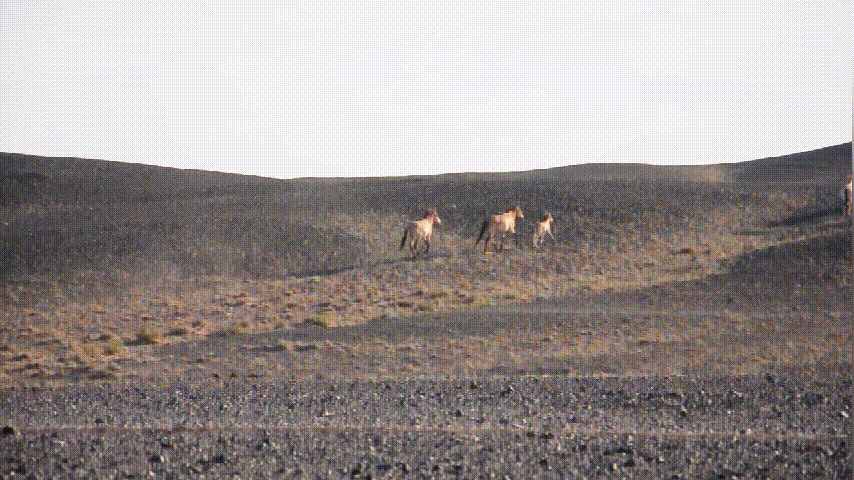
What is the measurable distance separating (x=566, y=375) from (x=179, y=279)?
2314cm

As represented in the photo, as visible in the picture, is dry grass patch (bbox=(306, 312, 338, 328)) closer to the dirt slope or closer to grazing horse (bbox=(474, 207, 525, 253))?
the dirt slope

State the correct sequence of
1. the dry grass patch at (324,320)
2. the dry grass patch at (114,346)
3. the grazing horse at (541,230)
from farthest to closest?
the grazing horse at (541,230), the dry grass patch at (324,320), the dry grass patch at (114,346)

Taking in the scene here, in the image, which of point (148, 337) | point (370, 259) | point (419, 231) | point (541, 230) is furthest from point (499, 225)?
point (148, 337)

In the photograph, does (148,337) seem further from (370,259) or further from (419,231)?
(370,259)

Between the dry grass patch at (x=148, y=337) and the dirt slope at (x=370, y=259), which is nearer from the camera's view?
the dry grass patch at (x=148, y=337)

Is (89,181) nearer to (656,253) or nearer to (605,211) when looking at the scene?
(605,211)

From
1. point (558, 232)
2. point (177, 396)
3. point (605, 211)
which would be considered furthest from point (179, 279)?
point (177, 396)

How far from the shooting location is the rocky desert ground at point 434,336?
13.6m

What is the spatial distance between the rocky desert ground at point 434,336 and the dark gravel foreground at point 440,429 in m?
0.06

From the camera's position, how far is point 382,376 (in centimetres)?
2219

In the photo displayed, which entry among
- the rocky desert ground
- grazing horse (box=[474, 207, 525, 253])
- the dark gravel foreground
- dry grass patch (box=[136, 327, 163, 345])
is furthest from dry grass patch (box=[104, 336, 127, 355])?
grazing horse (box=[474, 207, 525, 253])

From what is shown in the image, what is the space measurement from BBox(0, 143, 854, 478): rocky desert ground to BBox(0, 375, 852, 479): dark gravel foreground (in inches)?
2.3

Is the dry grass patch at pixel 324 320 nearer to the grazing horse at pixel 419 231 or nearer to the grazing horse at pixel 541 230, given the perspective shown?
the grazing horse at pixel 419 231

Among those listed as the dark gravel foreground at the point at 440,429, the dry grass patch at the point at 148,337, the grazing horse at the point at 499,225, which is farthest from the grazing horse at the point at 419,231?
the dark gravel foreground at the point at 440,429
